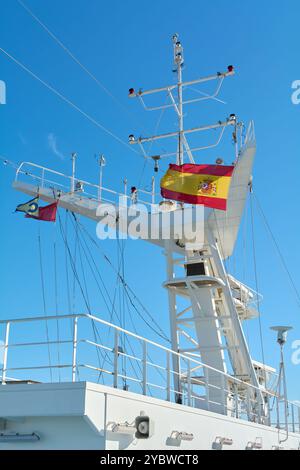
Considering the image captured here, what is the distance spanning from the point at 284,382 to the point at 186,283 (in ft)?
14.4

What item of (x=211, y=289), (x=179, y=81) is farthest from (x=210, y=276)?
(x=179, y=81)

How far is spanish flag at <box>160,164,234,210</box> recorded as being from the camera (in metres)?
18.5

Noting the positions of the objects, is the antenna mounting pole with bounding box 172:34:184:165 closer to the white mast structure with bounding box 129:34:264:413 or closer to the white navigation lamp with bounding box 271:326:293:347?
the white mast structure with bounding box 129:34:264:413

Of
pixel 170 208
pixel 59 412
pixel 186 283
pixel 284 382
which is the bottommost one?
pixel 59 412

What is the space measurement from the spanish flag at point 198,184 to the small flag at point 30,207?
165 inches

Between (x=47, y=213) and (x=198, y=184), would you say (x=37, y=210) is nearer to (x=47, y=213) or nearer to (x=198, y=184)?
(x=47, y=213)

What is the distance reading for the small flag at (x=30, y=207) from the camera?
780 inches

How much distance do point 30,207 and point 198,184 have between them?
5.60 m

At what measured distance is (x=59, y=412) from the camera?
936cm

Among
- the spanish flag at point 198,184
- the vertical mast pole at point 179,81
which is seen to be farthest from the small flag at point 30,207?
the vertical mast pole at point 179,81

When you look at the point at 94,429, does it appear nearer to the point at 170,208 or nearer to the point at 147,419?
the point at 147,419

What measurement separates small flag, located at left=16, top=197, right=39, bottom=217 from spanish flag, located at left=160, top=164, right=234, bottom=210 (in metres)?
4.19

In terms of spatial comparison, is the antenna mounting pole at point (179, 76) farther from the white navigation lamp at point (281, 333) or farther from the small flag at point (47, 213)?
the white navigation lamp at point (281, 333)
